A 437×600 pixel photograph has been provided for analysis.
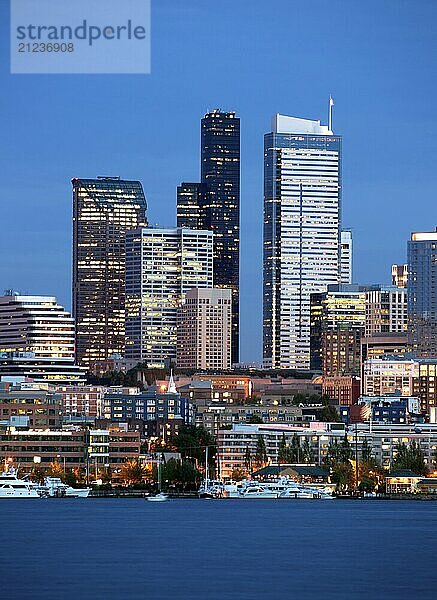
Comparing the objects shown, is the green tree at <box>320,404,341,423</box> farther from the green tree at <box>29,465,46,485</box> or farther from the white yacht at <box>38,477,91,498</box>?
the white yacht at <box>38,477,91,498</box>

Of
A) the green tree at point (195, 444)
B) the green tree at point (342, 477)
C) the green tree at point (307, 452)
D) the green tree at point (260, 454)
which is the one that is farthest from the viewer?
the green tree at point (195, 444)

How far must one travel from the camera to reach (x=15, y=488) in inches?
5000

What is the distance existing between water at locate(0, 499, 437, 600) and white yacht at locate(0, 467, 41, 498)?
13551 millimetres

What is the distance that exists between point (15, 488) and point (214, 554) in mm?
55773

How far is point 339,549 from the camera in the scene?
76.2 metres

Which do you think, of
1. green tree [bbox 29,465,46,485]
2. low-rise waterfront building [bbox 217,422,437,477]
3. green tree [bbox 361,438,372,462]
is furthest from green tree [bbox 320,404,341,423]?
green tree [bbox 29,465,46,485]

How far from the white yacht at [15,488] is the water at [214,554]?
13.6 metres

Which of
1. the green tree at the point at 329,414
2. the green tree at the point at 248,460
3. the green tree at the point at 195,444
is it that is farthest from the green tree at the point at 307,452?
the green tree at the point at 329,414

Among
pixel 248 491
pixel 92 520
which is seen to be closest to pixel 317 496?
pixel 248 491

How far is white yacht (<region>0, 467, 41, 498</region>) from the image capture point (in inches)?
4988

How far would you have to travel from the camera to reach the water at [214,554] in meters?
59.1

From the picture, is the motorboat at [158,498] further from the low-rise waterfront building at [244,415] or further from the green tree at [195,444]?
the low-rise waterfront building at [244,415]

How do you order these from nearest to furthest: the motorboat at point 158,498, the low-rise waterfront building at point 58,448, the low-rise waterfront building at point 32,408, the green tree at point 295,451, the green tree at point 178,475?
1. the motorboat at point 158,498
2. the green tree at point 178,475
3. the low-rise waterfront building at point 58,448
4. the low-rise waterfront building at point 32,408
5. the green tree at point 295,451

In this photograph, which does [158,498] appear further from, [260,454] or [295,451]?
[295,451]
